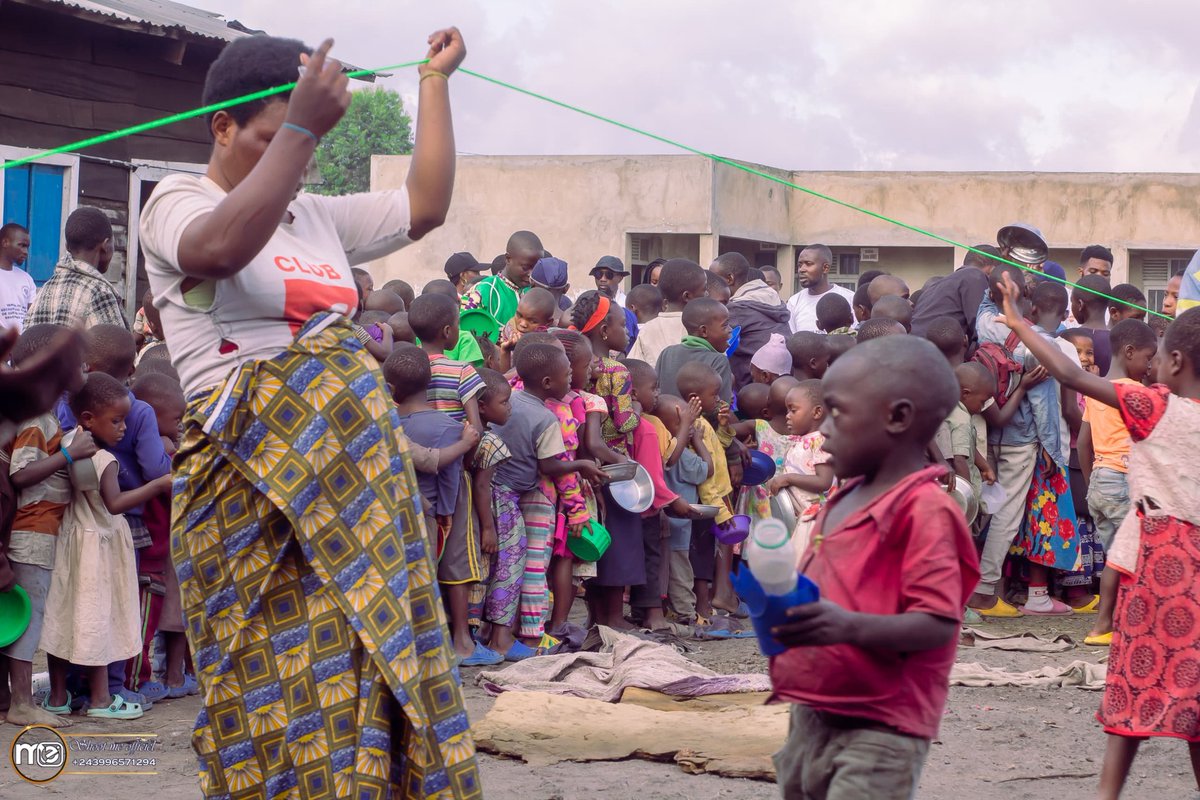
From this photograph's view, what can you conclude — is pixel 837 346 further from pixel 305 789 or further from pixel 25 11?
pixel 25 11

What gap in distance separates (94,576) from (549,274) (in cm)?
413

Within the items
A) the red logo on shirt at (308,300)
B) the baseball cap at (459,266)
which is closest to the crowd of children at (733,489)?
the red logo on shirt at (308,300)

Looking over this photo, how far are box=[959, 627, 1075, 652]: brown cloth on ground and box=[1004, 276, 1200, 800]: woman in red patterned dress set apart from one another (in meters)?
3.02

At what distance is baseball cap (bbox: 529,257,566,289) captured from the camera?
8.84 metres

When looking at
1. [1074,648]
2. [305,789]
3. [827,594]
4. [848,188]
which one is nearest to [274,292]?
[305,789]

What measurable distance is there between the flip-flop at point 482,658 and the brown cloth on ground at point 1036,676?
87.7 inches

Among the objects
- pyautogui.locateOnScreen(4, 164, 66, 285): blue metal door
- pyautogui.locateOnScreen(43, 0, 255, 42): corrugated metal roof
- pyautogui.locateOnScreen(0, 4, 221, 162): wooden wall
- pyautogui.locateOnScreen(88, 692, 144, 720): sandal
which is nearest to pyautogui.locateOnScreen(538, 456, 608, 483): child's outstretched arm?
pyautogui.locateOnScreen(88, 692, 144, 720): sandal

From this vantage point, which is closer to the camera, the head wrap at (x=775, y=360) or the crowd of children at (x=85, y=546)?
the crowd of children at (x=85, y=546)

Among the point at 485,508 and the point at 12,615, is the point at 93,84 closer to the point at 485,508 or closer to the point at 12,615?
the point at 485,508

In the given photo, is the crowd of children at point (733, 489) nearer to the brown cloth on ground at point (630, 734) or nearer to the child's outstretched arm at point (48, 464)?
the child's outstretched arm at point (48, 464)

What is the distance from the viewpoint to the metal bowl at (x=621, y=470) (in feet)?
23.1

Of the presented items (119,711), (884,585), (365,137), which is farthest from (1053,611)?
(365,137)

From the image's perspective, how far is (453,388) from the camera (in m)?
6.61

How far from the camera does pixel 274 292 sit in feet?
9.70
